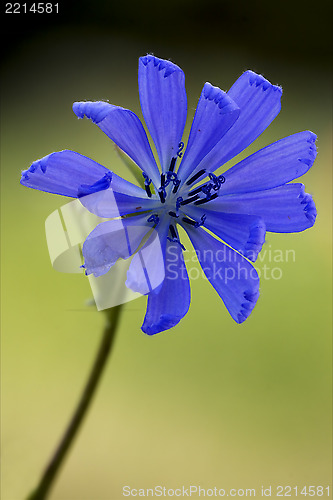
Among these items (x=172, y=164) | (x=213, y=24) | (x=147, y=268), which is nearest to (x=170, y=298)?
(x=147, y=268)

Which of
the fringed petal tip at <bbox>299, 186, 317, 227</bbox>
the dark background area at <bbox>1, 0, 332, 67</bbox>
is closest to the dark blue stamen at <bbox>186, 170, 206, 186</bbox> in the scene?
the fringed petal tip at <bbox>299, 186, 317, 227</bbox>

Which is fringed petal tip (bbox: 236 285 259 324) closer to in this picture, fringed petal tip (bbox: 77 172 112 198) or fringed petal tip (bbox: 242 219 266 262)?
fringed petal tip (bbox: 242 219 266 262)

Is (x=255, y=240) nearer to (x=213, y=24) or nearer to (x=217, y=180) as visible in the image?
(x=217, y=180)

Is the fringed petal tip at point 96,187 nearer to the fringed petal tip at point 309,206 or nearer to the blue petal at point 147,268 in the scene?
the blue petal at point 147,268

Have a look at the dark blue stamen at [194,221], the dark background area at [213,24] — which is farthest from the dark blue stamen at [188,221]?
the dark background area at [213,24]

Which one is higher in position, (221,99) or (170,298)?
(221,99)

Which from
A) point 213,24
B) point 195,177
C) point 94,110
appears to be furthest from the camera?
point 213,24
